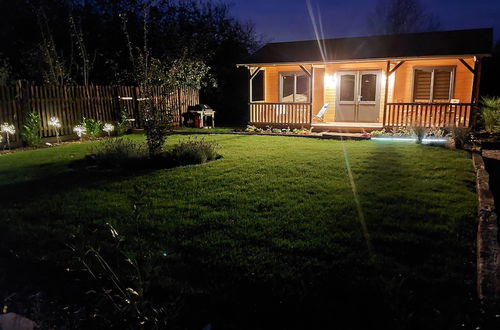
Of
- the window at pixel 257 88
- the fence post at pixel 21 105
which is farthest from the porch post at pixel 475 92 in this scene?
the fence post at pixel 21 105

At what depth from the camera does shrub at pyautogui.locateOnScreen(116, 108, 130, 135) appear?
1426cm

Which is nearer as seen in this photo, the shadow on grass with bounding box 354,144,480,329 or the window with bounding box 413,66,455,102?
the shadow on grass with bounding box 354,144,480,329

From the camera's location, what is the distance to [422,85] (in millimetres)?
14953

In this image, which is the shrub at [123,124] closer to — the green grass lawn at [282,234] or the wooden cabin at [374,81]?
the wooden cabin at [374,81]

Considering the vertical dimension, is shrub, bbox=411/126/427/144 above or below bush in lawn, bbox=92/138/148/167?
above

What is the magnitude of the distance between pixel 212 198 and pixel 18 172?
4.48 meters

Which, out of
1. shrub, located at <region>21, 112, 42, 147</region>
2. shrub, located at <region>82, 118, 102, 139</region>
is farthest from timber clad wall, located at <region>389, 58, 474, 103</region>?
shrub, located at <region>21, 112, 42, 147</region>

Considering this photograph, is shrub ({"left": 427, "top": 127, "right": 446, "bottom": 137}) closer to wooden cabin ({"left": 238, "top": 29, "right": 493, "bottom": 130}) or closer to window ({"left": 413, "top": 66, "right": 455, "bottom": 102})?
wooden cabin ({"left": 238, "top": 29, "right": 493, "bottom": 130})

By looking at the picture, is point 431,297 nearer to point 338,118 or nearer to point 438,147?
point 438,147

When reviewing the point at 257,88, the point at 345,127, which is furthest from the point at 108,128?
the point at 257,88

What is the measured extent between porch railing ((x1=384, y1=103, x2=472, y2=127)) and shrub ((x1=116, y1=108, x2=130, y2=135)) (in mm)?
10052

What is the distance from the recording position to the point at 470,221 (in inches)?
171

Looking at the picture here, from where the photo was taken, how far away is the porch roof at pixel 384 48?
519 inches

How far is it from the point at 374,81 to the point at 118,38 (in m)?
15.0
